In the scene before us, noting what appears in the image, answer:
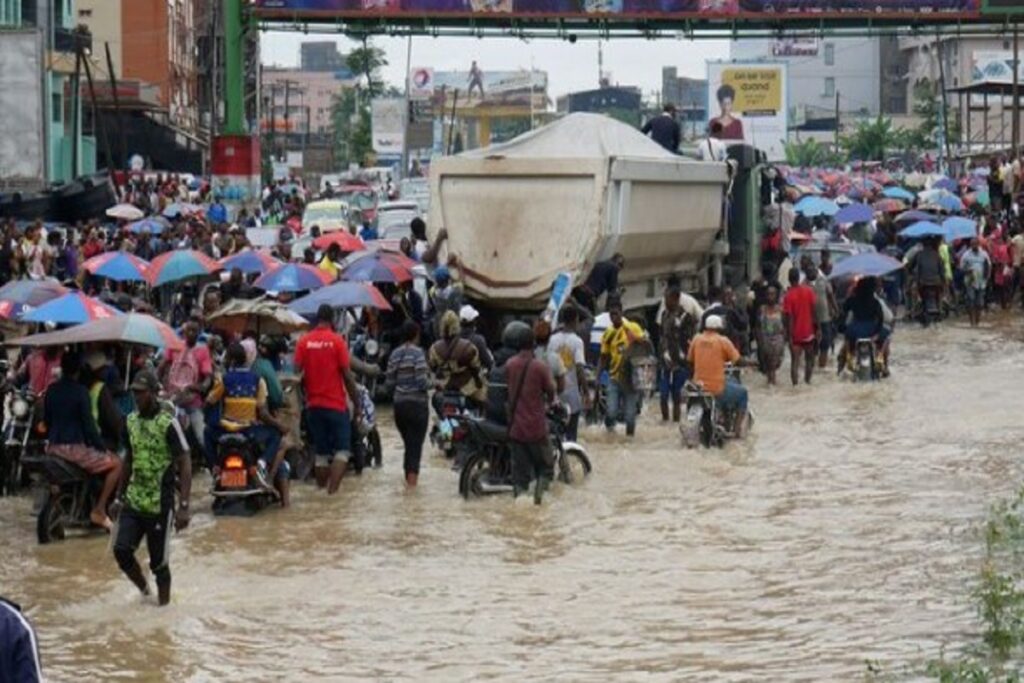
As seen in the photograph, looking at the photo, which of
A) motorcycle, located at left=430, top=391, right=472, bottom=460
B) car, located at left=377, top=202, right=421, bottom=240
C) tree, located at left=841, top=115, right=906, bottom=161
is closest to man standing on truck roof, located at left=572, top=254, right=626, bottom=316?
motorcycle, located at left=430, top=391, right=472, bottom=460

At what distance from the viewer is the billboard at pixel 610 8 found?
160ft

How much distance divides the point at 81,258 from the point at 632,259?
12026mm

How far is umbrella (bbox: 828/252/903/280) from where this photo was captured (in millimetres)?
26875

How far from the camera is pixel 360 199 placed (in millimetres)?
56188

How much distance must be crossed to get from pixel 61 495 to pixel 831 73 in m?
125

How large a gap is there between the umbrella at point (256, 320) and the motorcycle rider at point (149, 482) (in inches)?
225

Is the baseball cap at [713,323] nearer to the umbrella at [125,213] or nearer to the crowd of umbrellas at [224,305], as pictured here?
the crowd of umbrellas at [224,305]

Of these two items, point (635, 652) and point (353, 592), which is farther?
point (353, 592)

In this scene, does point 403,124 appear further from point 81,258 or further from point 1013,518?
point 1013,518

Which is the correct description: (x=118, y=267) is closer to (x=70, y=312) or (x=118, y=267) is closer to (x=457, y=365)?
(x=457, y=365)

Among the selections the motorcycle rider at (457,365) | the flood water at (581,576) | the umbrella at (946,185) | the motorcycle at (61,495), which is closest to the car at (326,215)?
the umbrella at (946,185)

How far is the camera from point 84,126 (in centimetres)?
6938

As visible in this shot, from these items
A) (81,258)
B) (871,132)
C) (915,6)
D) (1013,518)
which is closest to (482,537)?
(1013,518)

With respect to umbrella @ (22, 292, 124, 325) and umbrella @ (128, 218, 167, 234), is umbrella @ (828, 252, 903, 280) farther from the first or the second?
umbrella @ (128, 218, 167, 234)
